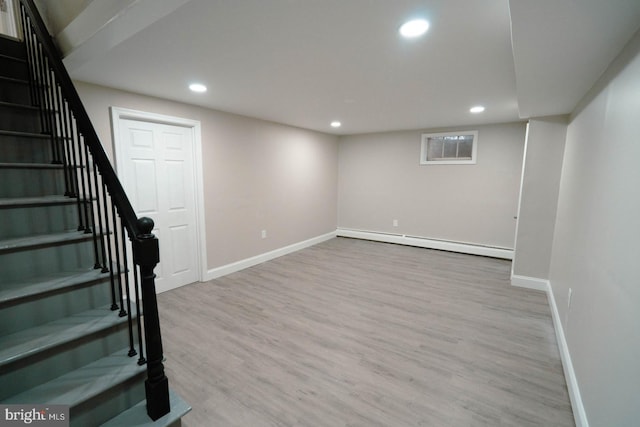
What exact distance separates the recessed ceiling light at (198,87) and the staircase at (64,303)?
1.05 meters

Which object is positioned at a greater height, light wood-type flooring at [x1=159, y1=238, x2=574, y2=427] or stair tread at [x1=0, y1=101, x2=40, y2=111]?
stair tread at [x1=0, y1=101, x2=40, y2=111]

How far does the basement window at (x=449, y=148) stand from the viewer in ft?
16.6

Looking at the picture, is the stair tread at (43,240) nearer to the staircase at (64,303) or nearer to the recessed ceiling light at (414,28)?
the staircase at (64,303)

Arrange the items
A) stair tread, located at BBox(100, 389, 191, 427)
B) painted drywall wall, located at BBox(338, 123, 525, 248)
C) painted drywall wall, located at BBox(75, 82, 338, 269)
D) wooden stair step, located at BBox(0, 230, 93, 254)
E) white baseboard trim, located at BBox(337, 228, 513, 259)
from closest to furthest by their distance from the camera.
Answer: stair tread, located at BBox(100, 389, 191, 427) < wooden stair step, located at BBox(0, 230, 93, 254) < painted drywall wall, located at BBox(75, 82, 338, 269) < painted drywall wall, located at BBox(338, 123, 525, 248) < white baseboard trim, located at BBox(337, 228, 513, 259)

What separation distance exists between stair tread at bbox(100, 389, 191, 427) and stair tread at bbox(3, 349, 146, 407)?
0.19 metres

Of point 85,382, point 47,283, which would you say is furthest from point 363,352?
point 47,283

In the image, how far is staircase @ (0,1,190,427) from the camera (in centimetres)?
133

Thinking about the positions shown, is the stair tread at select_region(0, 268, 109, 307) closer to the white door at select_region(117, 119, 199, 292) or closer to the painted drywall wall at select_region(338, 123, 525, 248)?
the white door at select_region(117, 119, 199, 292)

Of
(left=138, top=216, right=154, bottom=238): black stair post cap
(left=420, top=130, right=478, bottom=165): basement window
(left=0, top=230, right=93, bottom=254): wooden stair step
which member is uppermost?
(left=420, top=130, right=478, bottom=165): basement window

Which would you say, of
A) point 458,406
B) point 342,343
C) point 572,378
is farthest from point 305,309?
point 572,378

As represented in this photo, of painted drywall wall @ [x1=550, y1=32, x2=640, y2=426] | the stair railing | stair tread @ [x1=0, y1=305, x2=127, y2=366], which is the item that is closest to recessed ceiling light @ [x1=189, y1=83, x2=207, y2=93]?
the stair railing

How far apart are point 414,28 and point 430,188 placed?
13.8 ft

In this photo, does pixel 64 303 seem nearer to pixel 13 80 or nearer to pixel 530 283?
pixel 13 80

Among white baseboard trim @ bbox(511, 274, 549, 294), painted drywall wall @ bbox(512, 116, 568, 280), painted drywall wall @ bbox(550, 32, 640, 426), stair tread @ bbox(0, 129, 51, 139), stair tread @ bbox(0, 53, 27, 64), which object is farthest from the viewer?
white baseboard trim @ bbox(511, 274, 549, 294)
